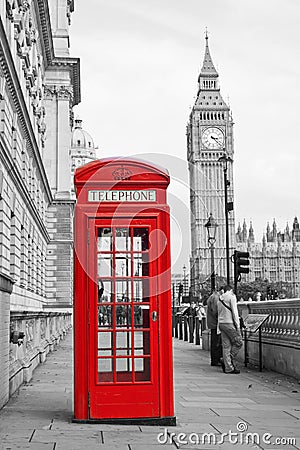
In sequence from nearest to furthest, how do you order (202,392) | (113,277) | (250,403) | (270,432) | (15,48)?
(270,432), (113,277), (250,403), (202,392), (15,48)

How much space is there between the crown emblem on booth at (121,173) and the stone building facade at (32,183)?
1.81 m

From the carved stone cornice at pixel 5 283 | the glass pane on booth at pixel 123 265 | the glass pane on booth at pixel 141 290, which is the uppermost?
the glass pane on booth at pixel 123 265

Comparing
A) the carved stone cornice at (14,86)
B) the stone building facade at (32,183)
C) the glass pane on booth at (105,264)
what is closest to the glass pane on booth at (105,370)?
the glass pane on booth at (105,264)

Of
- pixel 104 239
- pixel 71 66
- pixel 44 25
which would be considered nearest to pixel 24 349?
pixel 104 239

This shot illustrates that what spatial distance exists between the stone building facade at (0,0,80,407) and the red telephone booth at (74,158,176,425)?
4.34 ft

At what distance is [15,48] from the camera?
29.2 meters

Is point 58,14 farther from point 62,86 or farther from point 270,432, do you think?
point 270,432

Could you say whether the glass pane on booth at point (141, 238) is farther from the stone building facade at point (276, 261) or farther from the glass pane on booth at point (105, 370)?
the stone building facade at point (276, 261)

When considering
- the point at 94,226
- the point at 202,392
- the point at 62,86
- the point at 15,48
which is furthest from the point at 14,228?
the point at 62,86

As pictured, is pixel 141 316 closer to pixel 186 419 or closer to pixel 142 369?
pixel 142 369

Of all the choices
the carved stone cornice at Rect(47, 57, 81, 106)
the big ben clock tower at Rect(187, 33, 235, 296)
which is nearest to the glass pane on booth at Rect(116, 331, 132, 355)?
the carved stone cornice at Rect(47, 57, 81, 106)

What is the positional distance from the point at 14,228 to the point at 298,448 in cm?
2397

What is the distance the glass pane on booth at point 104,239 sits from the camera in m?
7.61

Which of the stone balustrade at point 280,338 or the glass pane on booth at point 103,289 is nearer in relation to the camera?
the glass pane on booth at point 103,289
